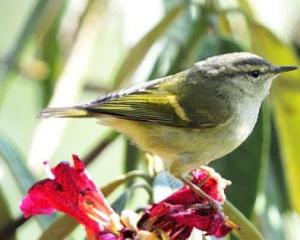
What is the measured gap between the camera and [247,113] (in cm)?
349

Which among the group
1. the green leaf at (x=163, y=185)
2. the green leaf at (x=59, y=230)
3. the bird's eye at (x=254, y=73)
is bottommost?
the green leaf at (x=163, y=185)

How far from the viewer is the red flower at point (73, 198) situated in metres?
2.33

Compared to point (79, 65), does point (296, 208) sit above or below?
below

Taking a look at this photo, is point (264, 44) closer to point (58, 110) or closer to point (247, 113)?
point (247, 113)

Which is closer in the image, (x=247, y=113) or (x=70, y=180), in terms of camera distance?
(x=70, y=180)

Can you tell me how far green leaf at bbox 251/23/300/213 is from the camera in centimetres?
348

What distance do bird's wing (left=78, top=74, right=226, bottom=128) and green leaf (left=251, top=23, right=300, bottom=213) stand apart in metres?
0.25

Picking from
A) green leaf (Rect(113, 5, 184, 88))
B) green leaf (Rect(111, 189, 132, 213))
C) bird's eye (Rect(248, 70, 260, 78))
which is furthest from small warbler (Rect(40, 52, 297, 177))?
green leaf (Rect(111, 189, 132, 213))

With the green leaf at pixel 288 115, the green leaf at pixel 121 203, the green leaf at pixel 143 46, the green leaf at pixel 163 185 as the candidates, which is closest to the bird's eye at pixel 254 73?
the green leaf at pixel 288 115

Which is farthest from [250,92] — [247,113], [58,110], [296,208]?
[58,110]

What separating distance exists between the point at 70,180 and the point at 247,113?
4.21 feet

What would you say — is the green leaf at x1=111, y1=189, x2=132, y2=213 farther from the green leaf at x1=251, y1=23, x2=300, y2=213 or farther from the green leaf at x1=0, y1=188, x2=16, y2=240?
the green leaf at x1=251, y1=23, x2=300, y2=213

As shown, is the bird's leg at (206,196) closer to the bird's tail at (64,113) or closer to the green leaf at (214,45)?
the bird's tail at (64,113)

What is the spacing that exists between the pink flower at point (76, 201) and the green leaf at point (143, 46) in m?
1.17
